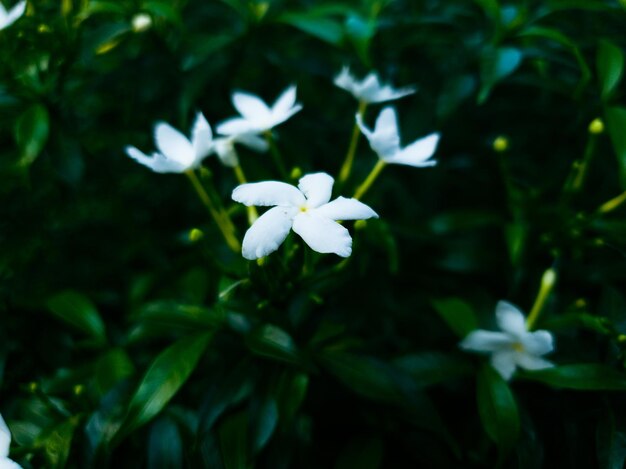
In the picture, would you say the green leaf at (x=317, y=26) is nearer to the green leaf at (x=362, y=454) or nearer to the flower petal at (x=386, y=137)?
the flower petal at (x=386, y=137)

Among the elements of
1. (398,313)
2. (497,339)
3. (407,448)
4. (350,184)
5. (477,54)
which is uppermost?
(477,54)

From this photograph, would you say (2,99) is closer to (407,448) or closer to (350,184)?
(350,184)

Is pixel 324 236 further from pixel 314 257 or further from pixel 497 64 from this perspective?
pixel 497 64

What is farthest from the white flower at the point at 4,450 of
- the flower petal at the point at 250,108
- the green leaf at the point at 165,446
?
the flower petal at the point at 250,108

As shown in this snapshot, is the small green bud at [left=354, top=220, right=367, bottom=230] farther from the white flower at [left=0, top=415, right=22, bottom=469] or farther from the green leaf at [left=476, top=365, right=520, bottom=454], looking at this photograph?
the white flower at [left=0, top=415, right=22, bottom=469]

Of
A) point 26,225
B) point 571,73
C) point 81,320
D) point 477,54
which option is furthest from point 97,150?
point 571,73

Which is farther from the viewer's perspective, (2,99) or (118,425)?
(2,99)

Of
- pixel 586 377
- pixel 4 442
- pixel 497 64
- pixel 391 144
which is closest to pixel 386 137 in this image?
pixel 391 144
